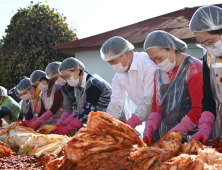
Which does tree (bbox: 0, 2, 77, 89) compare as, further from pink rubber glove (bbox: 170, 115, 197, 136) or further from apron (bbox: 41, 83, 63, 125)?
pink rubber glove (bbox: 170, 115, 197, 136)

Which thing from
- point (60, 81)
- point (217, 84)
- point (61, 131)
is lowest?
point (61, 131)

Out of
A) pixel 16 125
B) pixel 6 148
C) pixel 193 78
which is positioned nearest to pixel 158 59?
pixel 193 78

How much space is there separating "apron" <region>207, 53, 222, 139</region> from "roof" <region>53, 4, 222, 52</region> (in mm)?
3761

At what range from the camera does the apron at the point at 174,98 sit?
2.63 m

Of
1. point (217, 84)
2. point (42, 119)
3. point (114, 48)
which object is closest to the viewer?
point (217, 84)

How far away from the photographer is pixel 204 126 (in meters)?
2.19

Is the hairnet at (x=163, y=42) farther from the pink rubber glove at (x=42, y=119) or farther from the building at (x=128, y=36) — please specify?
the building at (x=128, y=36)

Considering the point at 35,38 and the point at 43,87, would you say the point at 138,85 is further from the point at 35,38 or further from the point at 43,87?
the point at 35,38

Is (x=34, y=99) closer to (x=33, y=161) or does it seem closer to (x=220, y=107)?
(x=33, y=161)

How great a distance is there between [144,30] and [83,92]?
402 cm

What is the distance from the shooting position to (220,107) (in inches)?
93.7

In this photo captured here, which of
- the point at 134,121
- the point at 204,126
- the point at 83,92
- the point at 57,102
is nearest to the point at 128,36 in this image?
the point at 57,102

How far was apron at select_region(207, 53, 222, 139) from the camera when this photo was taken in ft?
7.56

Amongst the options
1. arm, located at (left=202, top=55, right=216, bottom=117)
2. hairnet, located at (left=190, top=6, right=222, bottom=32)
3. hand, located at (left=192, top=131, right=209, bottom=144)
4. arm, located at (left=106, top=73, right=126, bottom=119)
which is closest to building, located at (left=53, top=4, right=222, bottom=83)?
arm, located at (left=106, top=73, right=126, bottom=119)
